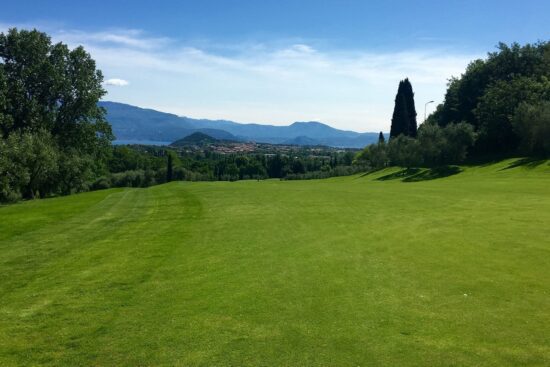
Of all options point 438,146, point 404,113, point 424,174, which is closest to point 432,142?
point 438,146

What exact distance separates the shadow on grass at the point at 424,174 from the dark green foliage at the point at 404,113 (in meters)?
42.6

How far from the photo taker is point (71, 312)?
986 centimetres

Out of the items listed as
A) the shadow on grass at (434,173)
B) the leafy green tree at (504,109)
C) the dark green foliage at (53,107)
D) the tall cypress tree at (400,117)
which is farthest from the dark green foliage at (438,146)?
the dark green foliage at (53,107)

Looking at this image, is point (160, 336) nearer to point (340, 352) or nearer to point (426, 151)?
point (340, 352)

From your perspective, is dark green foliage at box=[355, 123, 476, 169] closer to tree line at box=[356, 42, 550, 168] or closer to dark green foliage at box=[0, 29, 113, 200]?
tree line at box=[356, 42, 550, 168]

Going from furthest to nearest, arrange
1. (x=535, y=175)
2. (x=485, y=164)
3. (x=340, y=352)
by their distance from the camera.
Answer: (x=485, y=164) → (x=535, y=175) → (x=340, y=352)

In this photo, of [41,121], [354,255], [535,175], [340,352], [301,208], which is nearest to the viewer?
[340,352]

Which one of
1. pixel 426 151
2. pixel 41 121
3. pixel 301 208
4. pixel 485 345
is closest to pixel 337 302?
pixel 485 345

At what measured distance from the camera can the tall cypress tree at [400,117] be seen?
10756cm

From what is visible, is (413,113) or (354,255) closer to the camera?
(354,255)

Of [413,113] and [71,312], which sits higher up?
[413,113]

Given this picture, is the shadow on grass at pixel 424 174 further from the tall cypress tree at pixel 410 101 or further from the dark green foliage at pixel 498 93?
the tall cypress tree at pixel 410 101

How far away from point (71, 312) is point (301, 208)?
17760 mm

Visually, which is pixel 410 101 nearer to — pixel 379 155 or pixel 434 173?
pixel 379 155
